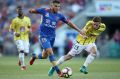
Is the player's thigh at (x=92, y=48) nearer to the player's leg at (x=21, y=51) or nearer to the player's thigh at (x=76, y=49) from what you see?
the player's thigh at (x=76, y=49)

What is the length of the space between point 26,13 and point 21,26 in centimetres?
1733

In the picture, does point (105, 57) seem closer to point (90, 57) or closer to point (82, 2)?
point (82, 2)

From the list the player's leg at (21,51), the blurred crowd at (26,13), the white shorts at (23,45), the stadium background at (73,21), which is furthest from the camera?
the blurred crowd at (26,13)

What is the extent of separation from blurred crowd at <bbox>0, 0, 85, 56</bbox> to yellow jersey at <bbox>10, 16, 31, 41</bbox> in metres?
16.2

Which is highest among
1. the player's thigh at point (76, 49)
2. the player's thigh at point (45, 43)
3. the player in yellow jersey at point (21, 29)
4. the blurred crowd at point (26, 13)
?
the blurred crowd at point (26, 13)

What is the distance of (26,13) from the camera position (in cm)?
4128

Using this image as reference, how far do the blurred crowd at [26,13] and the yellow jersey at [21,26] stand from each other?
53.2ft

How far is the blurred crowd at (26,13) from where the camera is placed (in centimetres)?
4069

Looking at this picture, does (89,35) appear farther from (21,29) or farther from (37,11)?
(21,29)

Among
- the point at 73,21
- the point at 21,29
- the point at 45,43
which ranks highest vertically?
the point at 73,21

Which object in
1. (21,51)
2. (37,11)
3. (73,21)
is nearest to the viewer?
(37,11)

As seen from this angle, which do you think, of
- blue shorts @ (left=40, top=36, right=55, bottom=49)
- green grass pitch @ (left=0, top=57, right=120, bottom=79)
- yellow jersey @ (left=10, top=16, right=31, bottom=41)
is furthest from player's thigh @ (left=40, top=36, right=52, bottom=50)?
yellow jersey @ (left=10, top=16, right=31, bottom=41)

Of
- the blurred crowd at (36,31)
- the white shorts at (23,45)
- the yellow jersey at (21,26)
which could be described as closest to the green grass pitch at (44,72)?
the white shorts at (23,45)

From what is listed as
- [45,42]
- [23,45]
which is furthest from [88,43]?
[23,45]
